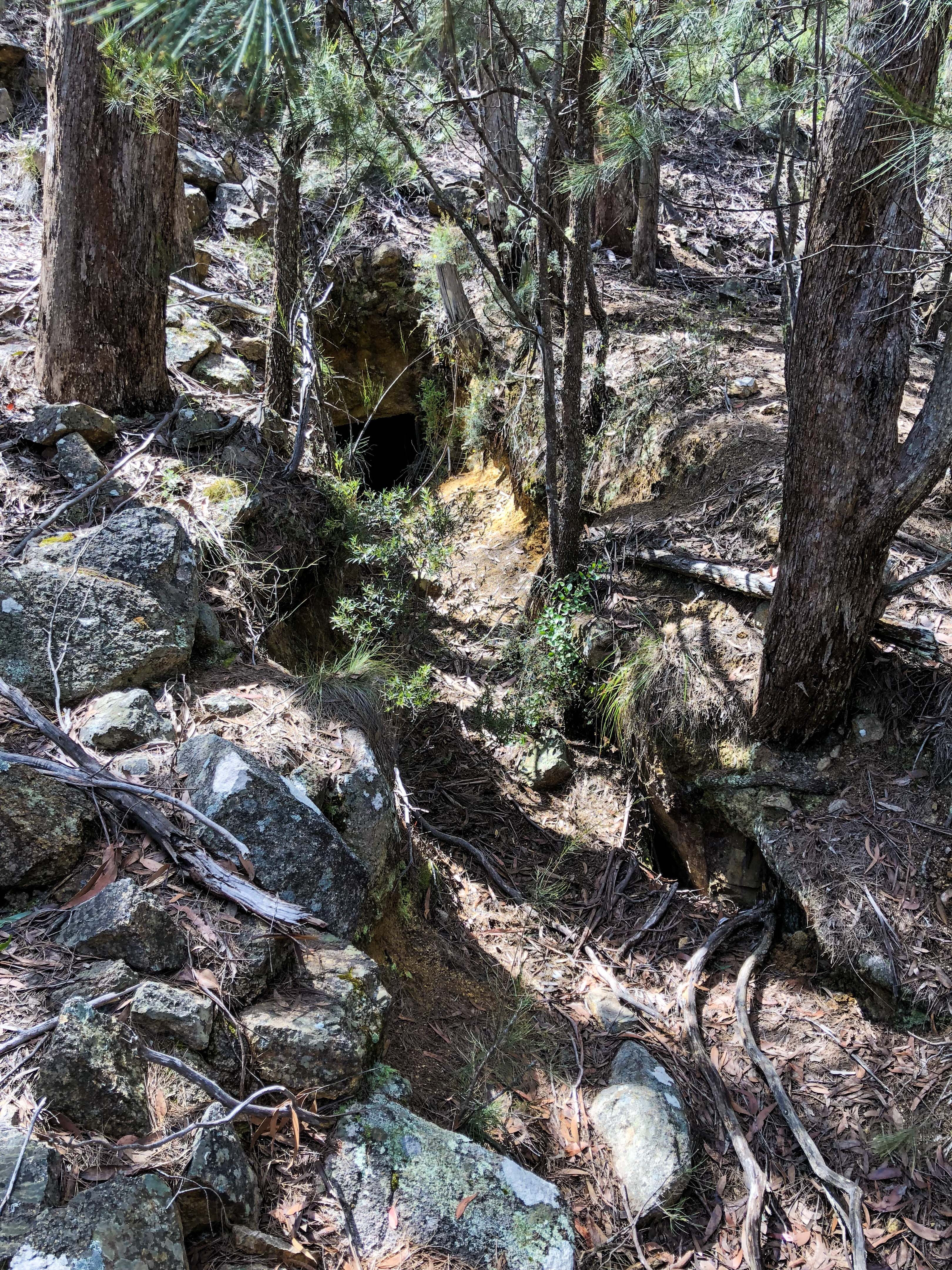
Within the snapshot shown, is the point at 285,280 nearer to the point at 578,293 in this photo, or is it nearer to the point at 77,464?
the point at 77,464

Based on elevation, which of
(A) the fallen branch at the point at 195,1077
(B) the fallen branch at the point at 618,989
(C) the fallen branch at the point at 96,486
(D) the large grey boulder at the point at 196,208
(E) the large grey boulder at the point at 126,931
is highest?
(D) the large grey boulder at the point at 196,208

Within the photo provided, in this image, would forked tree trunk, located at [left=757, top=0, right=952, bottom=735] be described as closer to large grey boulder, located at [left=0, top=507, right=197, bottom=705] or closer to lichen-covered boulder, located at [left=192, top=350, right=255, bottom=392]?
large grey boulder, located at [left=0, top=507, right=197, bottom=705]

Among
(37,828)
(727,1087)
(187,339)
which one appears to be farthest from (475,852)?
(187,339)

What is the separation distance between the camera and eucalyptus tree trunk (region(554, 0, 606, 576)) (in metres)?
3.72

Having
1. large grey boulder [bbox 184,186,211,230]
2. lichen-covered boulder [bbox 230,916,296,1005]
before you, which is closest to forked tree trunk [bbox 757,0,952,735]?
lichen-covered boulder [bbox 230,916,296,1005]

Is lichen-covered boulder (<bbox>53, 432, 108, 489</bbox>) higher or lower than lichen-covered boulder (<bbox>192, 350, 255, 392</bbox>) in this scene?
lower

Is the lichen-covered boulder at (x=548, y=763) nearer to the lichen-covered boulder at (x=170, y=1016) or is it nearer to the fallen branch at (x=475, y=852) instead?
the fallen branch at (x=475, y=852)

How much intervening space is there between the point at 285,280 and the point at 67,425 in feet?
4.61

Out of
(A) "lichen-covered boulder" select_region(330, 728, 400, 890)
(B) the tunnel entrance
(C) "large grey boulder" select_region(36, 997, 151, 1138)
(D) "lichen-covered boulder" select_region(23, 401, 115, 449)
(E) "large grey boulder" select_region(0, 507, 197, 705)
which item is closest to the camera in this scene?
(C) "large grey boulder" select_region(36, 997, 151, 1138)

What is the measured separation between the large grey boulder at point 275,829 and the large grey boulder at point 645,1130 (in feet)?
3.73

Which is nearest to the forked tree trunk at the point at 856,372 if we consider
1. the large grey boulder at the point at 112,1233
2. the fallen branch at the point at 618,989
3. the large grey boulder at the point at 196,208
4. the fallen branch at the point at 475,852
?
the fallen branch at the point at 618,989

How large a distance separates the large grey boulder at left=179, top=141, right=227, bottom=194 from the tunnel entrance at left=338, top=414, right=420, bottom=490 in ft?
6.80

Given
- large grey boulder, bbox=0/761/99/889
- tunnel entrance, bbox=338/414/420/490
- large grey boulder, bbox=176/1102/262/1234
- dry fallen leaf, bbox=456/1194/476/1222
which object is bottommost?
dry fallen leaf, bbox=456/1194/476/1222

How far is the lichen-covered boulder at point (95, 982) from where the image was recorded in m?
2.11
